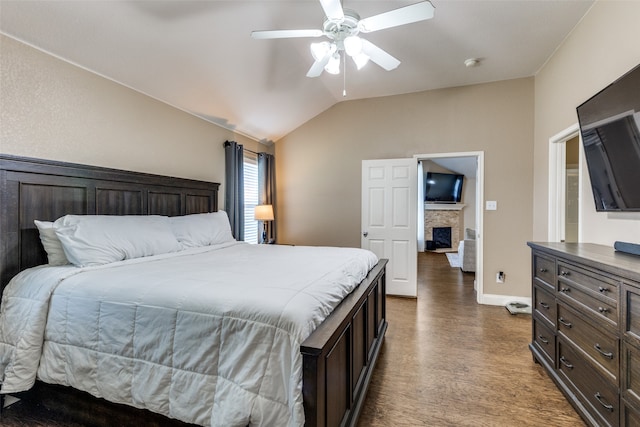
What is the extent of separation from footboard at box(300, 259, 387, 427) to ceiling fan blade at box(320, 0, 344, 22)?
5.85 ft

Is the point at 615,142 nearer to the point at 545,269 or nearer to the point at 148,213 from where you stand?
the point at 545,269

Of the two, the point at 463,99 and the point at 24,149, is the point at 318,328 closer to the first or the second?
the point at 24,149

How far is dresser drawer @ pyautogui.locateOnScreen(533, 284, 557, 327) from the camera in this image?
208cm

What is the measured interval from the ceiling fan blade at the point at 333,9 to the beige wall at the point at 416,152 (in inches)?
108

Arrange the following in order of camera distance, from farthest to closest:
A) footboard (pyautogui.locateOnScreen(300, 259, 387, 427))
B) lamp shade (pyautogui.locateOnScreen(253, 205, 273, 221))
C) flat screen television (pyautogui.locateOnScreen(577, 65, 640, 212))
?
1. lamp shade (pyautogui.locateOnScreen(253, 205, 273, 221))
2. flat screen television (pyautogui.locateOnScreen(577, 65, 640, 212))
3. footboard (pyautogui.locateOnScreen(300, 259, 387, 427))

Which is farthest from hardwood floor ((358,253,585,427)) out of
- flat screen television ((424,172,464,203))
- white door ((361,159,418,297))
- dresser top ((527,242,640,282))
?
flat screen television ((424,172,464,203))

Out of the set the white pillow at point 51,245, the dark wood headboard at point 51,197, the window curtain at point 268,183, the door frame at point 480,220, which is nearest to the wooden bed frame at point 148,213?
the dark wood headboard at point 51,197

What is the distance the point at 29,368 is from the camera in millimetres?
1636

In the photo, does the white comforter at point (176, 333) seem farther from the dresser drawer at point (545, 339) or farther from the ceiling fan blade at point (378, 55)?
the ceiling fan blade at point (378, 55)

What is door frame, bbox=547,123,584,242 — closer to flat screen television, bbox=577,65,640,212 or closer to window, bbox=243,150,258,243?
flat screen television, bbox=577,65,640,212

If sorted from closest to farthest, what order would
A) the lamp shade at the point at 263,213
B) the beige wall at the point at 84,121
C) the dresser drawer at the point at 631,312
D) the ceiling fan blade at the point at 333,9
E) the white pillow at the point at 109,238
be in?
the dresser drawer at the point at 631,312, the ceiling fan blade at the point at 333,9, the white pillow at the point at 109,238, the beige wall at the point at 84,121, the lamp shade at the point at 263,213

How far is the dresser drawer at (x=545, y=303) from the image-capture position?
2.08 m

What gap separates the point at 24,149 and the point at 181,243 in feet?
4.23

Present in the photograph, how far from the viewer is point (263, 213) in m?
4.45
